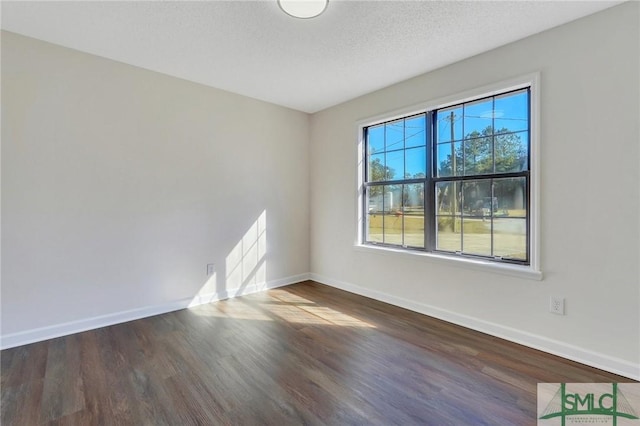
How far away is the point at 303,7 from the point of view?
2.03 m

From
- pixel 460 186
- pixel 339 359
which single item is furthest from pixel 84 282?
pixel 460 186

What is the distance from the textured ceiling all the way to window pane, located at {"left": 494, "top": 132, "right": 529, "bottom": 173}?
0.80 meters

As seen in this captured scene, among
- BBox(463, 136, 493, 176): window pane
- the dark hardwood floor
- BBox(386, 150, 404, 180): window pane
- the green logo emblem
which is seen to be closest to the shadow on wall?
the dark hardwood floor

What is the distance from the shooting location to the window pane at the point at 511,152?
8.25 feet

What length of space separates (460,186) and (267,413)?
253 cm

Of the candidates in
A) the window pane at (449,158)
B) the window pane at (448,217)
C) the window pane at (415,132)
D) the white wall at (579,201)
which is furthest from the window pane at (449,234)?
the window pane at (415,132)

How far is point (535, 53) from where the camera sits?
7.80ft

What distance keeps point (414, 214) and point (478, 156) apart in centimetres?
89

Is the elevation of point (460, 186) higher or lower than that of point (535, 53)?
lower

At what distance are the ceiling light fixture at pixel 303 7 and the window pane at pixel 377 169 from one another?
193cm

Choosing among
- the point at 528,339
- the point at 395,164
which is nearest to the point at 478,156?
the point at 395,164

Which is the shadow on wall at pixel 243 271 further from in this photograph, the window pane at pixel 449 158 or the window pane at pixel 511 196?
the window pane at pixel 511 196

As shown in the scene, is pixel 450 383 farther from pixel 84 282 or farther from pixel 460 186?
pixel 84 282

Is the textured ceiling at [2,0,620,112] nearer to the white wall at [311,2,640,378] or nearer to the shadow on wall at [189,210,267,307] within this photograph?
the white wall at [311,2,640,378]
